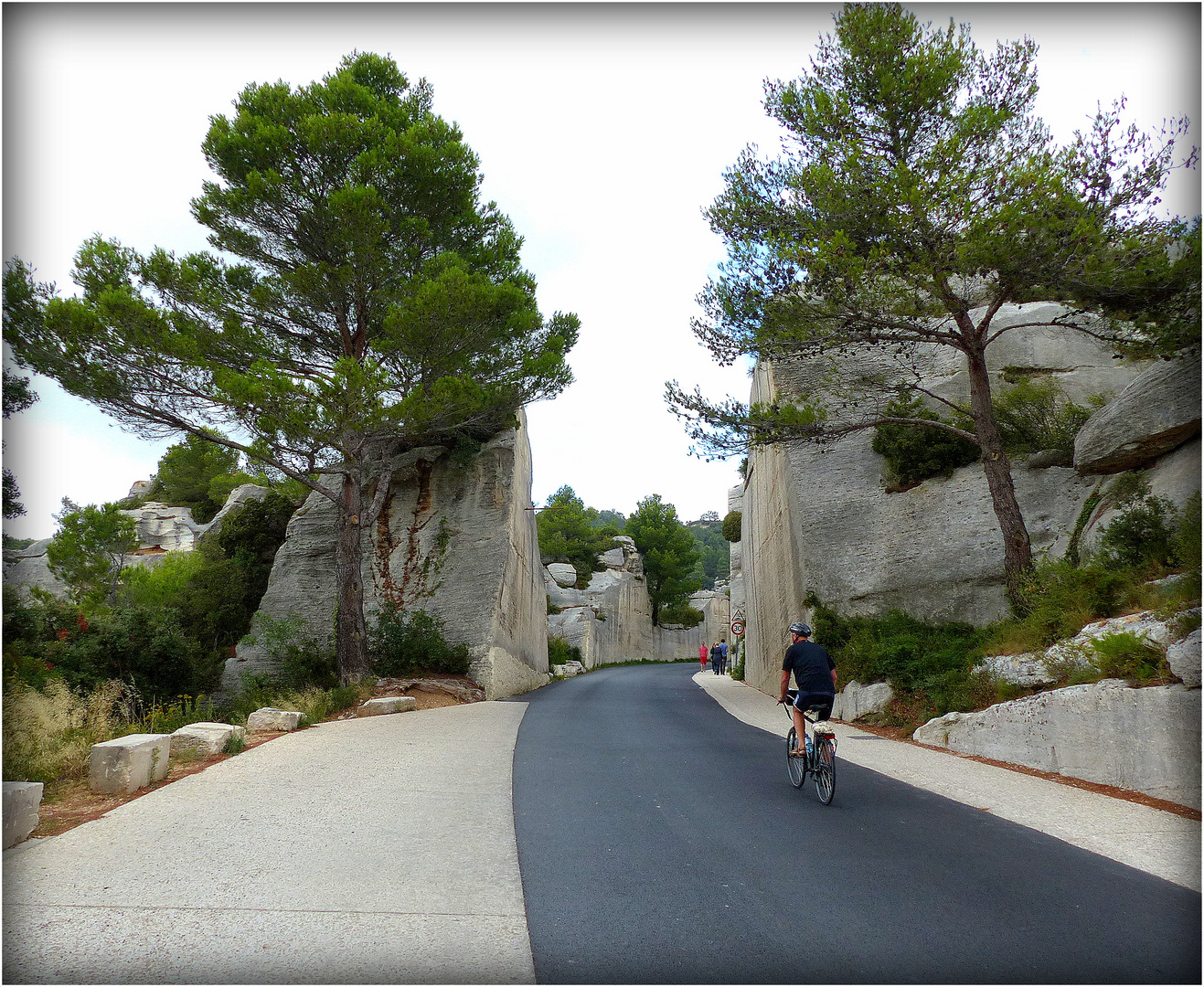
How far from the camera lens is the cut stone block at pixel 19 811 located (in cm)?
483

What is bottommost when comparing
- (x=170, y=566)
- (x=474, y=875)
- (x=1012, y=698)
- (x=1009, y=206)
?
(x=474, y=875)

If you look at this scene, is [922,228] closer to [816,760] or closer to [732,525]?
[816,760]

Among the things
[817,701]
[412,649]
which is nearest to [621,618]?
[412,649]

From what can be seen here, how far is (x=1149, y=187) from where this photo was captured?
959cm

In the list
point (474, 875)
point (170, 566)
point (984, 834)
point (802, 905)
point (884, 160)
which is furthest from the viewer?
point (170, 566)

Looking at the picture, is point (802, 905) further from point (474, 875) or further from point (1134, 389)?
point (1134, 389)

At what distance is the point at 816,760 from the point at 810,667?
907mm

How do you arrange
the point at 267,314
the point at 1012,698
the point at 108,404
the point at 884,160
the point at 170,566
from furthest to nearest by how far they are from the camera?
the point at 170,566 < the point at 267,314 < the point at 108,404 < the point at 884,160 < the point at 1012,698

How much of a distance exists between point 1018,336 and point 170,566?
3745 centimetres

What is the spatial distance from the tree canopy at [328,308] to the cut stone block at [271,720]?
4692mm

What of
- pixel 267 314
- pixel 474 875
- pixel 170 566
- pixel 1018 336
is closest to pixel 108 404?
pixel 267 314

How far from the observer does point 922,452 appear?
1638cm

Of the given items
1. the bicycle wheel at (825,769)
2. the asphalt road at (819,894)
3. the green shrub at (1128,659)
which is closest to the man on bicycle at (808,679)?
the bicycle wheel at (825,769)

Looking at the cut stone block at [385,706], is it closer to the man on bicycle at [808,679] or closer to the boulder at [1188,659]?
the man on bicycle at [808,679]
